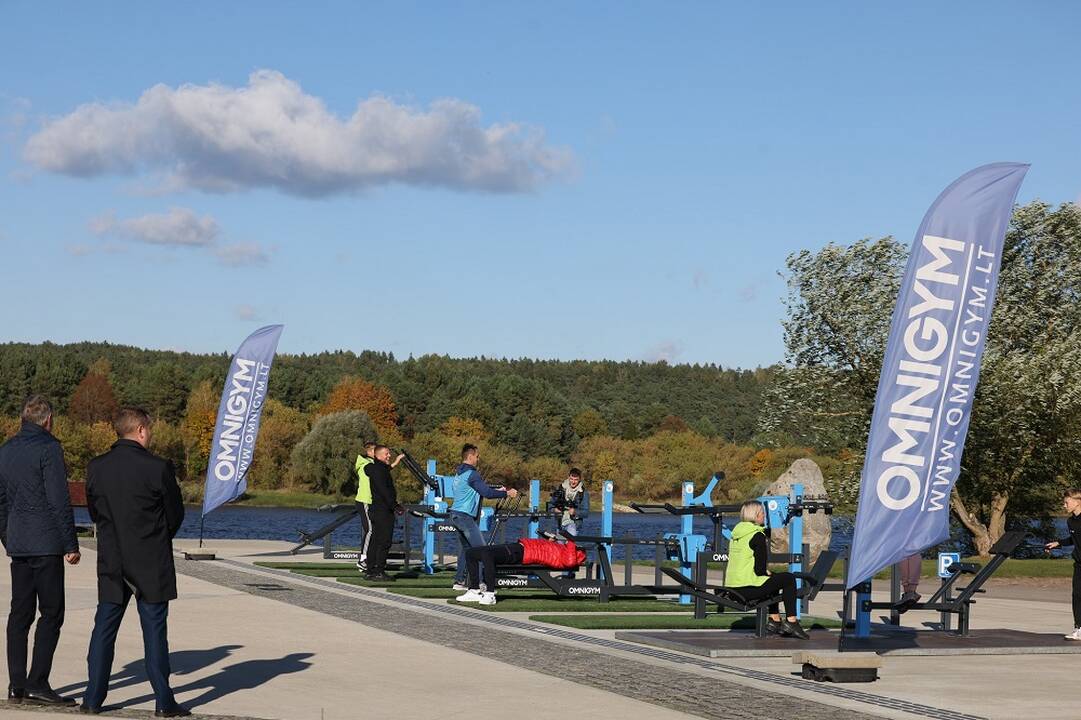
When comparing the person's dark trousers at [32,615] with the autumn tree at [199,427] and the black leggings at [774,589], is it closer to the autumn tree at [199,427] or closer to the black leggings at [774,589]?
the black leggings at [774,589]

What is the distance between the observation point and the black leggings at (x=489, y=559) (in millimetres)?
18719

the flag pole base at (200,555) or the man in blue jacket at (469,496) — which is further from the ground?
the man in blue jacket at (469,496)

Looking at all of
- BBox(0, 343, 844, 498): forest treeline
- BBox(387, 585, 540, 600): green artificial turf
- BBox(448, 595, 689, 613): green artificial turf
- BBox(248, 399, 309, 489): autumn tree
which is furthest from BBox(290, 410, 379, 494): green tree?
BBox(448, 595, 689, 613): green artificial turf

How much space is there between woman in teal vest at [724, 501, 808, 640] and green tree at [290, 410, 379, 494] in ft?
277

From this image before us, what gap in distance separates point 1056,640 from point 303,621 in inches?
299

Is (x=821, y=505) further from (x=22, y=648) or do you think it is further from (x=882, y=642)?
(x=22, y=648)

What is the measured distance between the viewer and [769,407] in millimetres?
37469

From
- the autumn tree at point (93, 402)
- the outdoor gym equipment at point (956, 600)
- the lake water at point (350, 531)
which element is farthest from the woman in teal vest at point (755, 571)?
the autumn tree at point (93, 402)

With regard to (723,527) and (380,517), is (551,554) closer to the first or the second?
(723,527)

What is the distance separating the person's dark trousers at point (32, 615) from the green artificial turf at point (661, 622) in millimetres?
6948

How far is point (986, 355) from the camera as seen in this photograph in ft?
112

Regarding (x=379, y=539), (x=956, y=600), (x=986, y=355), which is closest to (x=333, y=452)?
(x=986, y=355)

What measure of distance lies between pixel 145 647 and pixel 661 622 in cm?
820

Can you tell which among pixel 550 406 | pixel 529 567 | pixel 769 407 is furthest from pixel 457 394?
pixel 529 567
